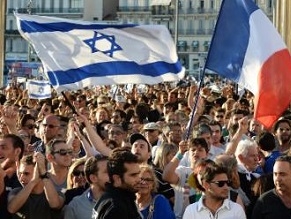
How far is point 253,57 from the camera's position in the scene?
407 inches

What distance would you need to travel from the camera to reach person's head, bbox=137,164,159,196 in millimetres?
8041

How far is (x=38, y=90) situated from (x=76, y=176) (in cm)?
1470

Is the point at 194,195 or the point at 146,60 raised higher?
the point at 146,60

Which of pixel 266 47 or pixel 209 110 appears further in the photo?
pixel 209 110

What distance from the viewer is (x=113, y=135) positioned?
11.9 metres

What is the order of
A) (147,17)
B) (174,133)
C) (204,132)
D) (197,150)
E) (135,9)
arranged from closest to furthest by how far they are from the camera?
(197,150)
(204,132)
(174,133)
(147,17)
(135,9)

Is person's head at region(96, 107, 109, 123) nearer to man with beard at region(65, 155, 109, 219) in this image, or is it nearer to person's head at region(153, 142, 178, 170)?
person's head at region(153, 142, 178, 170)

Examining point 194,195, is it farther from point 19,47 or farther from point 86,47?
point 19,47

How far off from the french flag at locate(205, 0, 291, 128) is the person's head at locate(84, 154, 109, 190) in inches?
90.9

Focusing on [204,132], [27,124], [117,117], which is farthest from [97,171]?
[117,117]

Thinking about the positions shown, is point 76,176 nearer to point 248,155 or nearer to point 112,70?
point 248,155

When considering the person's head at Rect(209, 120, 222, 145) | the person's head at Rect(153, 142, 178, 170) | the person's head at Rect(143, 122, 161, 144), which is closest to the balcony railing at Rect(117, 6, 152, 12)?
the person's head at Rect(143, 122, 161, 144)

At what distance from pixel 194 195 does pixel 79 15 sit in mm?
120194

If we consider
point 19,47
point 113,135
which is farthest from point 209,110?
point 19,47
